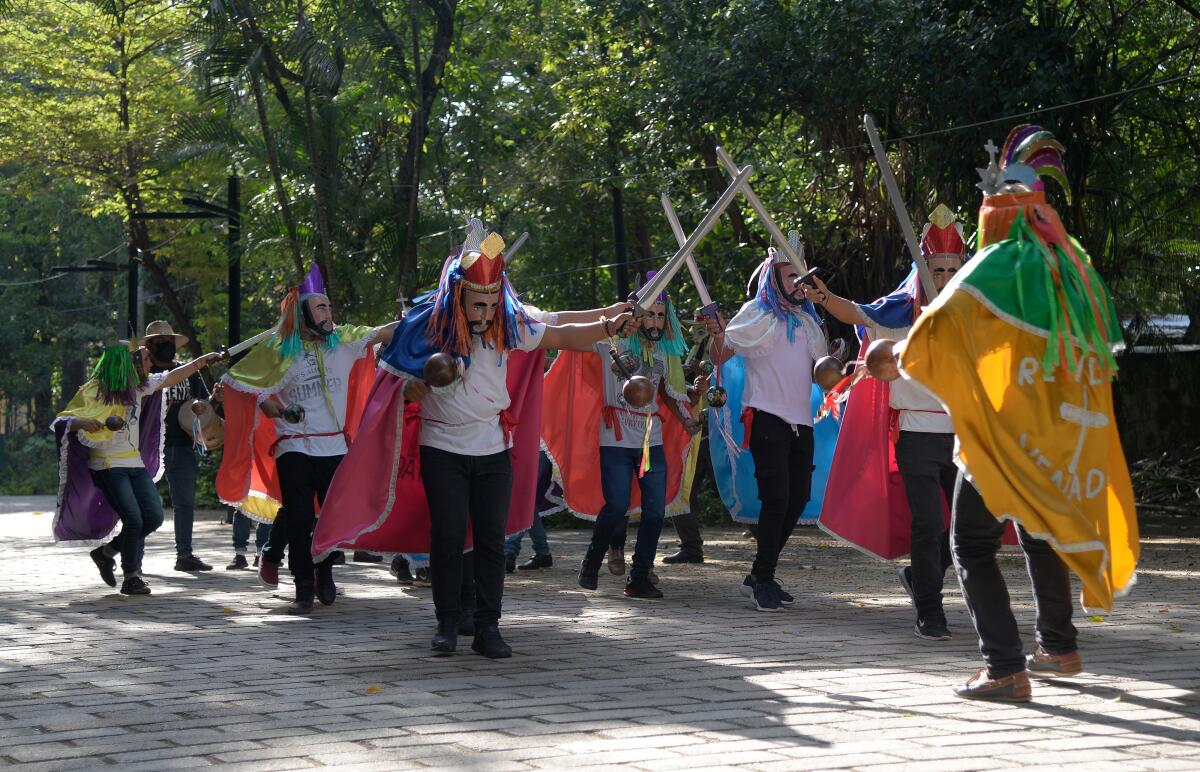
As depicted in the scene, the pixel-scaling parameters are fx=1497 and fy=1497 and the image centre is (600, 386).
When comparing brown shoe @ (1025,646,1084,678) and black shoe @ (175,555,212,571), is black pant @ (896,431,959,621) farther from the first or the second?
black shoe @ (175,555,212,571)

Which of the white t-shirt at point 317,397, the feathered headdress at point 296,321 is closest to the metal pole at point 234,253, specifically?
the feathered headdress at point 296,321

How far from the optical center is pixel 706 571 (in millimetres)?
11883

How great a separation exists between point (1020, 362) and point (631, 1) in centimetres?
1583

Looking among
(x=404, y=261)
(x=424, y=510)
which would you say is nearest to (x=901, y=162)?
(x=404, y=261)

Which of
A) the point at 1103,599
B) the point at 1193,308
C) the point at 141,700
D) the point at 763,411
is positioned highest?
the point at 1193,308

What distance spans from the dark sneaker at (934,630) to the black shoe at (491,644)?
212 cm

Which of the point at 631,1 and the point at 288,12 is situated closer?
the point at 631,1

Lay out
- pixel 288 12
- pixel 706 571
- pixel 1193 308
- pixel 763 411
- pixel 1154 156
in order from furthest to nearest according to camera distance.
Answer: pixel 288 12 < pixel 1193 308 < pixel 1154 156 < pixel 706 571 < pixel 763 411

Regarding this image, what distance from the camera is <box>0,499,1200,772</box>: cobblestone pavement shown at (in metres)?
4.97

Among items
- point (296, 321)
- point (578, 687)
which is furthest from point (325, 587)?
point (578, 687)

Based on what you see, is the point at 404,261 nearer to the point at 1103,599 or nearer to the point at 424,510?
the point at 424,510

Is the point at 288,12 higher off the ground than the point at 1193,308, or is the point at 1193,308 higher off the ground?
the point at 288,12

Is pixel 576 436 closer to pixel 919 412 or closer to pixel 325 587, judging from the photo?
pixel 325 587

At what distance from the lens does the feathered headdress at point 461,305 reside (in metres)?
7.17
